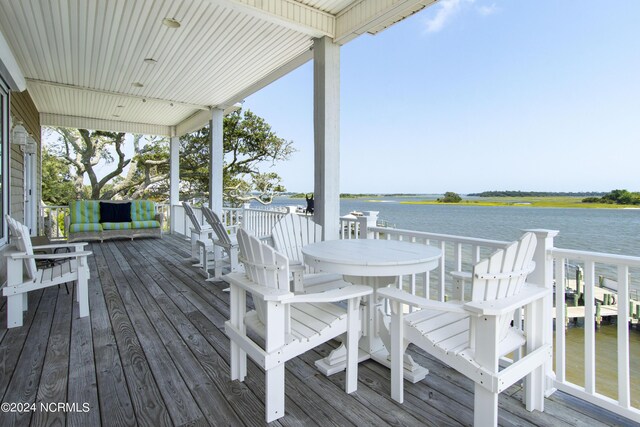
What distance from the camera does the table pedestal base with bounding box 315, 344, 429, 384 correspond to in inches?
84.7

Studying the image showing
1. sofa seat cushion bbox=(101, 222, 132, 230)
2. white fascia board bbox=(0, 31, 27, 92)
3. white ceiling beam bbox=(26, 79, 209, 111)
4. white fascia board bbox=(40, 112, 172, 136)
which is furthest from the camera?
white fascia board bbox=(40, 112, 172, 136)

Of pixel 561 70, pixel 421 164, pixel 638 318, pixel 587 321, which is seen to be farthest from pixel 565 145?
pixel 587 321

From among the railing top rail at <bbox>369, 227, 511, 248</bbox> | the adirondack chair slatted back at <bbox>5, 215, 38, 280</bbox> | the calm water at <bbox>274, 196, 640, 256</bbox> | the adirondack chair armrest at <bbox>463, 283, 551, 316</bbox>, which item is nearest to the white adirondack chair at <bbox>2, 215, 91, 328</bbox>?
the adirondack chair slatted back at <bbox>5, 215, 38, 280</bbox>

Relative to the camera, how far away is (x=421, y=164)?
99.4ft

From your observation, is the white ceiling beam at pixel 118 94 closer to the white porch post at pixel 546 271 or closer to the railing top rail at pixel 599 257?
the white porch post at pixel 546 271

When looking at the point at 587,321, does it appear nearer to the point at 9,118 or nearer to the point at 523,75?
the point at 9,118

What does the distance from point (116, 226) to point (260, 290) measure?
804 centimetres

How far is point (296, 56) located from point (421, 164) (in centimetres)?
2704

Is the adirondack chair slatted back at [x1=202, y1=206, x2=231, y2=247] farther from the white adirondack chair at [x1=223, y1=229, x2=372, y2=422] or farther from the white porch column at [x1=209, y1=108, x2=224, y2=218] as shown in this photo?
the white porch column at [x1=209, y1=108, x2=224, y2=218]

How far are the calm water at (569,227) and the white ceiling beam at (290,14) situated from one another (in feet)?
36.9

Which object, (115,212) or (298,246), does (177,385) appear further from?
(115,212)

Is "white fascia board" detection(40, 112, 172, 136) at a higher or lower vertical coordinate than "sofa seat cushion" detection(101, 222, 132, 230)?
higher

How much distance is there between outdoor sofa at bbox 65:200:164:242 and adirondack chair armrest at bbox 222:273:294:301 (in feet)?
25.0

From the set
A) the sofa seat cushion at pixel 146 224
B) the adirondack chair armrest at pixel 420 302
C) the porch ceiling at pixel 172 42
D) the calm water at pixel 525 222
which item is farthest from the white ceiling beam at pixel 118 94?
the calm water at pixel 525 222
